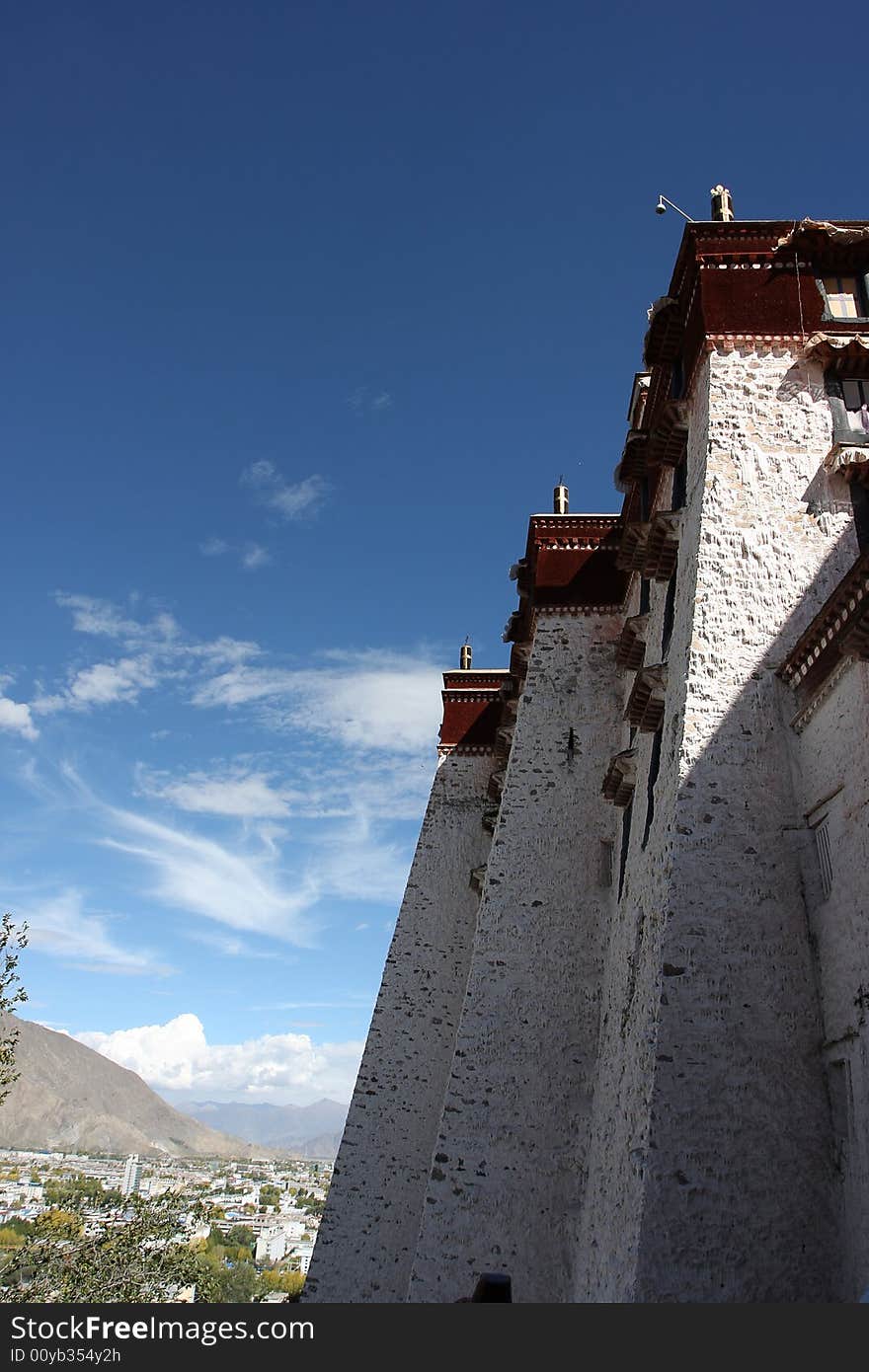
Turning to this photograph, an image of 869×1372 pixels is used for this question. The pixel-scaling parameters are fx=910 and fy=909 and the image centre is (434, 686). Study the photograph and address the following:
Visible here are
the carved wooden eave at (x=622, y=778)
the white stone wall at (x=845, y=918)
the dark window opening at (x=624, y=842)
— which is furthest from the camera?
the carved wooden eave at (x=622, y=778)

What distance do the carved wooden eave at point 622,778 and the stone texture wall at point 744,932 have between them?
7.42 feet

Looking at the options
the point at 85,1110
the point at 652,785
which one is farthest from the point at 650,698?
the point at 85,1110

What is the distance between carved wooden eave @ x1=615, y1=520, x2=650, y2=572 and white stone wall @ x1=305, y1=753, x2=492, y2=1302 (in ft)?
23.8

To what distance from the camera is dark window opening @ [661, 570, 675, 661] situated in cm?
1115

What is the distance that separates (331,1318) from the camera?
5207mm

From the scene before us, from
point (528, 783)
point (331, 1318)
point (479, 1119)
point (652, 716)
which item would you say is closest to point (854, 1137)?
point (331, 1318)

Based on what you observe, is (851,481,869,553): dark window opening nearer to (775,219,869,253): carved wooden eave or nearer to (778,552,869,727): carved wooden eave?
(778,552,869,727): carved wooden eave

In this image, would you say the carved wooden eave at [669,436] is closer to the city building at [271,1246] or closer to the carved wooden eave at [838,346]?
the carved wooden eave at [838,346]

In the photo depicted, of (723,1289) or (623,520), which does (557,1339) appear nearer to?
(723,1289)

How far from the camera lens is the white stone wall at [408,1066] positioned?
14.7 metres

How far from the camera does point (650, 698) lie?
10586 millimetres

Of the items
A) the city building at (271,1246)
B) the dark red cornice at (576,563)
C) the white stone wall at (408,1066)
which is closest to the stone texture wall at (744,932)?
the dark red cornice at (576,563)

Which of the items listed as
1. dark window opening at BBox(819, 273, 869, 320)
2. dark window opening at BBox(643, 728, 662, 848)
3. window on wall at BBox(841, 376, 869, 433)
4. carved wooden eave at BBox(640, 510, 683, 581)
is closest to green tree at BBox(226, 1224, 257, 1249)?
dark window opening at BBox(643, 728, 662, 848)

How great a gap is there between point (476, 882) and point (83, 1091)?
171237mm
